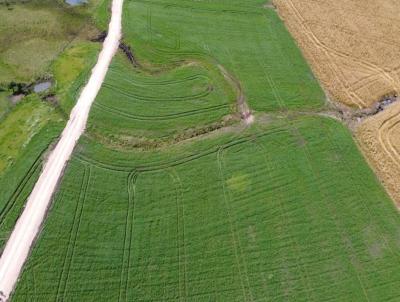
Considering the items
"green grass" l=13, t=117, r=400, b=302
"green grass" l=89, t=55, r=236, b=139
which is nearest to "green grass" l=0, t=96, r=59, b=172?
"green grass" l=89, t=55, r=236, b=139

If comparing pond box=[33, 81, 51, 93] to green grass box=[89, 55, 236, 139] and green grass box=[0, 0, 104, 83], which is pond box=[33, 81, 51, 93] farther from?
green grass box=[89, 55, 236, 139]

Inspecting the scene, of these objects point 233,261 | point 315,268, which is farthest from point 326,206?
point 233,261

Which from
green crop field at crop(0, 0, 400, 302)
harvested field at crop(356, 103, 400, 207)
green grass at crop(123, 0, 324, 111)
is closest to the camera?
green crop field at crop(0, 0, 400, 302)

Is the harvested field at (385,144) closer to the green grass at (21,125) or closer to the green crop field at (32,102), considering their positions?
the green crop field at (32,102)

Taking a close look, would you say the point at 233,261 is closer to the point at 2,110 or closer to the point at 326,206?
the point at 326,206

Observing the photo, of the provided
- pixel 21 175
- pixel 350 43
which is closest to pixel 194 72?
pixel 350 43

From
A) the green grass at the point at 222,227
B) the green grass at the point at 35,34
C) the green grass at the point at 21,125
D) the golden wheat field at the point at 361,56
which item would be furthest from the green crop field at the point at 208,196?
→ the green grass at the point at 35,34
